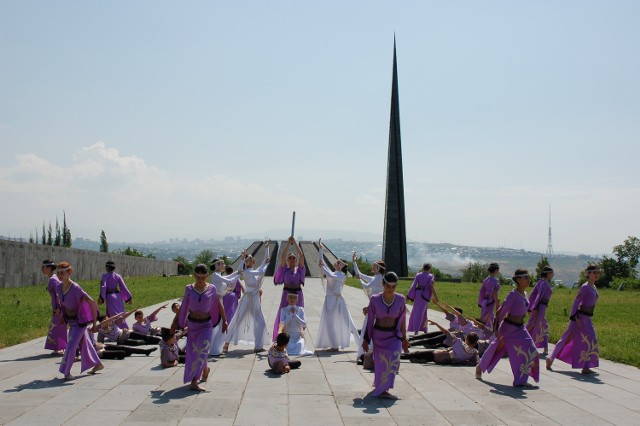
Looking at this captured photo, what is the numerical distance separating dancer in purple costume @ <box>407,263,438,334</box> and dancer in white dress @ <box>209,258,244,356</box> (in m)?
4.42

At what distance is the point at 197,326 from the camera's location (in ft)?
28.0

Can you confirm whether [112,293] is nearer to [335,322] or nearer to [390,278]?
[335,322]

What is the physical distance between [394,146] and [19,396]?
41764 millimetres

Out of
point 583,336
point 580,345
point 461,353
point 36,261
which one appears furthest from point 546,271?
point 36,261

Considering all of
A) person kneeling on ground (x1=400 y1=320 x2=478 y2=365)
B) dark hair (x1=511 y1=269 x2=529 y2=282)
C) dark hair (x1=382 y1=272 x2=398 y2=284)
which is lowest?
person kneeling on ground (x1=400 y1=320 x2=478 y2=365)

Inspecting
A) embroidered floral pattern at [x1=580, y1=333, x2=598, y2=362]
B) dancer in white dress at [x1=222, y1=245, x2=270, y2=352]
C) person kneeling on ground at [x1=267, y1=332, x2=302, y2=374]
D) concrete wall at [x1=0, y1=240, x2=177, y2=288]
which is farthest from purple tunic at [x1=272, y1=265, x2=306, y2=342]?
concrete wall at [x1=0, y1=240, x2=177, y2=288]

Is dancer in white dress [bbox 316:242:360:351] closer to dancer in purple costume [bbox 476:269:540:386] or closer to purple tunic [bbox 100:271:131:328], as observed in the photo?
dancer in purple costume [bbox 476:269:540:386]

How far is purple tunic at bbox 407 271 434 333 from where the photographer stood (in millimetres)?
14062

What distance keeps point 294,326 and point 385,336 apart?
3475 mm

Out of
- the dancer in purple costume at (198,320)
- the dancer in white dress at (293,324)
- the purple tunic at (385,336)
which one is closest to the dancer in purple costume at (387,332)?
the purple tunic at (385,336)

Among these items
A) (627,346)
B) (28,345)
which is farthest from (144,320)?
(627,346)

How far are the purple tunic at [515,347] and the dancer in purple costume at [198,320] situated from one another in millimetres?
4253

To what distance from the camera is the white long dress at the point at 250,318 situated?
1199cm

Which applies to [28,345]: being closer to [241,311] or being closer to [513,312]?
[241,311]
